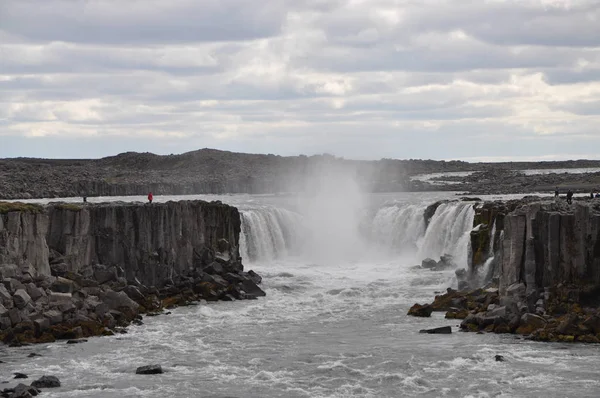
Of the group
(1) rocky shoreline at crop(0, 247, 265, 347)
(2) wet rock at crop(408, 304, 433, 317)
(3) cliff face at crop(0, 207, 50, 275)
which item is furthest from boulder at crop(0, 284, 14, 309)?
(2) wet rock at crop(408, 304, 433, 317)

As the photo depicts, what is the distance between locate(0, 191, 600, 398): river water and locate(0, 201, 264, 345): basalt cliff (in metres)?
1.79

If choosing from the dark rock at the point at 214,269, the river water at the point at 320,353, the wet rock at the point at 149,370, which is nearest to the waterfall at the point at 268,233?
the river water at the point at 320,353

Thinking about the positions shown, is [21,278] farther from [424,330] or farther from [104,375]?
[424,330]

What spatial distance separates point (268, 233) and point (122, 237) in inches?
840

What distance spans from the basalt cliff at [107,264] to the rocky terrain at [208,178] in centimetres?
4576

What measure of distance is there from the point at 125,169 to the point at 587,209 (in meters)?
140

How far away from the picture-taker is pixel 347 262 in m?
84.3

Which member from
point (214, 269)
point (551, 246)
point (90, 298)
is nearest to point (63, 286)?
point (90, 298)

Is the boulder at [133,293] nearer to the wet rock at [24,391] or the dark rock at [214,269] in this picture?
the dark rock at [214,269]

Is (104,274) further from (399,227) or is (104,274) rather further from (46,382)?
(399,227)

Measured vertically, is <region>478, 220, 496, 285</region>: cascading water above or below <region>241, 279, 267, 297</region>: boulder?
above

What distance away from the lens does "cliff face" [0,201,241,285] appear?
182 ft

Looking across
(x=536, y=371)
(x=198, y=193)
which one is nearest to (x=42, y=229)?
(x=536, y=371)

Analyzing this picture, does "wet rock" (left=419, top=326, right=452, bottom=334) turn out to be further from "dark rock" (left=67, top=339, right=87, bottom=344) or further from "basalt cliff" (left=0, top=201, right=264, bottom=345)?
"dark rock" (left=67, top=339, right=87, bottom=344)
